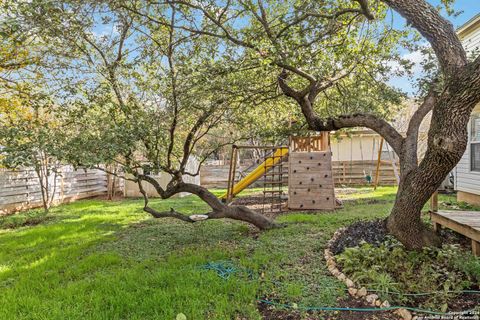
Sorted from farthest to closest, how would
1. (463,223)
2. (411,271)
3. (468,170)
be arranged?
(468,170)
(463,223)
(411,271)

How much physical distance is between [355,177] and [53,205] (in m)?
12.3

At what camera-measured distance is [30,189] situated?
9.37m

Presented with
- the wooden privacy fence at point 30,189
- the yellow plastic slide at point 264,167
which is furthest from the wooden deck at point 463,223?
the wooden privacy fence at point 30,189

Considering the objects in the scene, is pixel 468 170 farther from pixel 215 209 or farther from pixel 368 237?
pixel 215 209

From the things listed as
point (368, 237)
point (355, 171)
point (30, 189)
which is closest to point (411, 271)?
point (368, 237)

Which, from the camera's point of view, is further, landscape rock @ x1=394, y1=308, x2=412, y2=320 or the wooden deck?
the wooden deck

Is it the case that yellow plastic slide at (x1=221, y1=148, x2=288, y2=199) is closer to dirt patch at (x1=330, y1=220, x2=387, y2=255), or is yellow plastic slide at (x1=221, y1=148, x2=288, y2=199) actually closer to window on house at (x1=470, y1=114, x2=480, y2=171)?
dirt patch at (x1=330, y1=220, x2=387, y2=255)

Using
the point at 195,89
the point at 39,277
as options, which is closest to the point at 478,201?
the point at 195,89

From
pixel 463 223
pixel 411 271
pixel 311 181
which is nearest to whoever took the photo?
pixel 411 271

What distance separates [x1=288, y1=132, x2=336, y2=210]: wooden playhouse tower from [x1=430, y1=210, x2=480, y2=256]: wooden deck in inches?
128

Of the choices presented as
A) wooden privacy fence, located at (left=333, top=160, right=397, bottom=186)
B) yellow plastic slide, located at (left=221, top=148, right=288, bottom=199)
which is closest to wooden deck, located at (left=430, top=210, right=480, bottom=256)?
yellow plastic slide, located at (left=221, top=148, right=288, bottom=199)

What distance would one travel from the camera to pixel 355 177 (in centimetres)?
1477

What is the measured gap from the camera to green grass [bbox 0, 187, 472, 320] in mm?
2865

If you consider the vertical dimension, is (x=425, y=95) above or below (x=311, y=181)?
above
